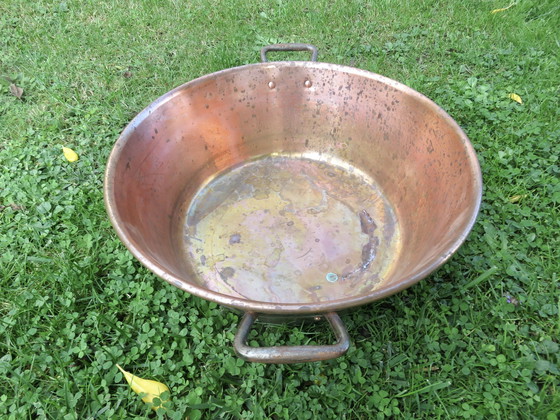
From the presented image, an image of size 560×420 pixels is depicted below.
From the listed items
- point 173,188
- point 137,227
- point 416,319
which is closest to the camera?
point 137,227

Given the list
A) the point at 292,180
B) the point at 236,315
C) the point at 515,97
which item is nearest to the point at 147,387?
the point at 236,315

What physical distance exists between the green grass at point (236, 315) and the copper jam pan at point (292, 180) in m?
0.18

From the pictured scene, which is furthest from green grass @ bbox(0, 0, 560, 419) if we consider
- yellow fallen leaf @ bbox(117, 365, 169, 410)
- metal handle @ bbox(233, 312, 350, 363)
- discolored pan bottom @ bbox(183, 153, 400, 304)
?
metal handle @ bbox(233, 312, 350, 363)

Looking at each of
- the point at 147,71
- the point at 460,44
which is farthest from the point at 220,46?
the point at 460,44

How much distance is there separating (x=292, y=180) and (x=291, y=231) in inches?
11.0

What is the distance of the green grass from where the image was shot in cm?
131

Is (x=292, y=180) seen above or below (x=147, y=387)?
above

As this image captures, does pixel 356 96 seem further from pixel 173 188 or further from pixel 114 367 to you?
pixel 114 367

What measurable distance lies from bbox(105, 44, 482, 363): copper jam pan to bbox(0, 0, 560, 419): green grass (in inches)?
7.1

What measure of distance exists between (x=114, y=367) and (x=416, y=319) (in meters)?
1.03

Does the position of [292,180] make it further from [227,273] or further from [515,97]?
[515,97]

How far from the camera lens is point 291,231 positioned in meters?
1.60

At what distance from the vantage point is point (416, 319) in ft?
4.81

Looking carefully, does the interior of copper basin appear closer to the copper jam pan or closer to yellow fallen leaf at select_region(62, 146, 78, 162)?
the copper jam pan
